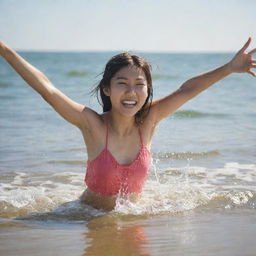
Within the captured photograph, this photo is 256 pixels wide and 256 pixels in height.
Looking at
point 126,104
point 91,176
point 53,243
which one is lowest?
point 53,243

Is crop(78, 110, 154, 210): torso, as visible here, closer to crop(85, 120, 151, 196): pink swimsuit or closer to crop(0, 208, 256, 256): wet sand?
crop(85, 120, 151, 196): pink swimsuit

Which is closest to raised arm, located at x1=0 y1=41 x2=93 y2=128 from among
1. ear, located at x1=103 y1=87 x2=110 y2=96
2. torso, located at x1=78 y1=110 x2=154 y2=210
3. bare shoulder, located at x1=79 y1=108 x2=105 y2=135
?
bare shoulder, located at x1=79 y1=108 x2=105 y2=135

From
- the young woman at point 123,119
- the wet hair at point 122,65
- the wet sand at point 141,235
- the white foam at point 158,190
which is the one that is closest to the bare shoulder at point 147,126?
the young woman at point 123,119

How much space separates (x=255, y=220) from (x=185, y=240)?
95 cm

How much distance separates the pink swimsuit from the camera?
5082mm

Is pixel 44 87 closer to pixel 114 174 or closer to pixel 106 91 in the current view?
pixel 106 91

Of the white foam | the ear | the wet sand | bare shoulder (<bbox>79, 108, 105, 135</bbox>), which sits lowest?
the wet sand

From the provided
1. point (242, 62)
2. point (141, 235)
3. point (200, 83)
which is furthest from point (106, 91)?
point (141, 235)

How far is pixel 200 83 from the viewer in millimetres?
5207

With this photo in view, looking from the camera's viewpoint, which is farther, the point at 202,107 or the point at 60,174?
the point at 202,107

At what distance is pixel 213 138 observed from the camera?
9734 millimetres

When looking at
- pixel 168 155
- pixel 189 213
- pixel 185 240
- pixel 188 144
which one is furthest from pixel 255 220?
pixel 188 144

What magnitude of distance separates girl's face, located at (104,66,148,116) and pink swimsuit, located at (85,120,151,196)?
41cm

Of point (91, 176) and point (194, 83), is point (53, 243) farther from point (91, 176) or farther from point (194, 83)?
point (194, 83)
